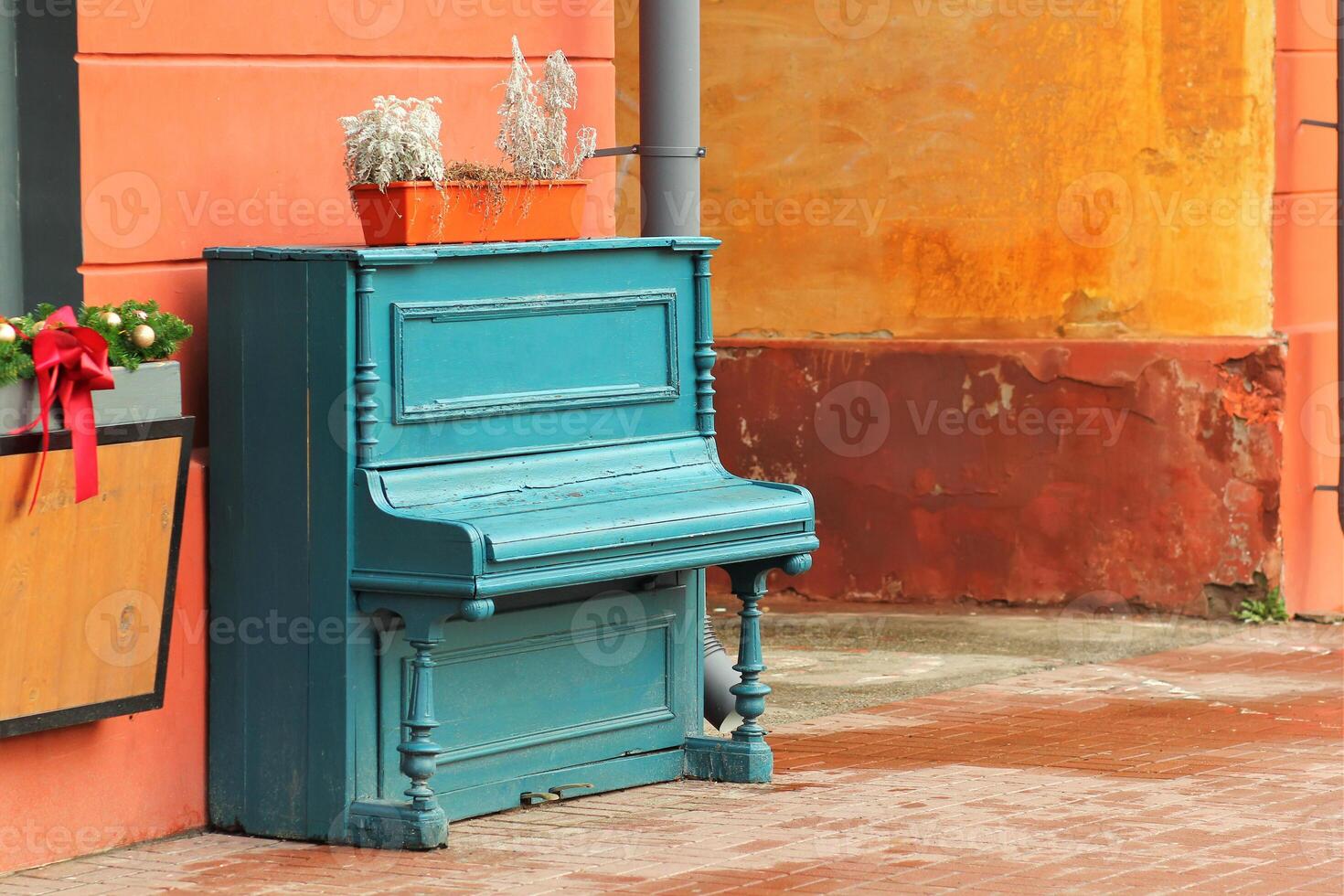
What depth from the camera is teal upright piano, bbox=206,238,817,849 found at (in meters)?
5.86

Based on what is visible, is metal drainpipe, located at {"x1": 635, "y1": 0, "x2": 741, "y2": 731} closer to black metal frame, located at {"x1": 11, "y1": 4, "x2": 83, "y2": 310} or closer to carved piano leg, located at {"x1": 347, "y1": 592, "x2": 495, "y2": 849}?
carved piano leg, located at {"x1": 347, "y1": 592, "x2": 495, "y2": 849}

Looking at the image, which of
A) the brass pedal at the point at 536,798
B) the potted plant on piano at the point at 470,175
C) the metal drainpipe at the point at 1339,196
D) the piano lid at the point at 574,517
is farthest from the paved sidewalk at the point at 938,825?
the metal drainpipe at the point at 1339,196

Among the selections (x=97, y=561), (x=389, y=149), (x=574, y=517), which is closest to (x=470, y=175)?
(x=389, y=149)

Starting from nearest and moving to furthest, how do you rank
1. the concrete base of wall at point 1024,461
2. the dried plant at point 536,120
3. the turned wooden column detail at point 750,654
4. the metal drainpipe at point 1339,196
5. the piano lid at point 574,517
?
the piano lid at point 574,517
the dried plant at point 536,120
the turned wooden column detail at point 750,654
the metal drainpipe at point 1339,196
the concrete base of wall at point 1024,461

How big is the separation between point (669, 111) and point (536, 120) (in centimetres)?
102

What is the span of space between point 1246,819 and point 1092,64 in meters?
4.71

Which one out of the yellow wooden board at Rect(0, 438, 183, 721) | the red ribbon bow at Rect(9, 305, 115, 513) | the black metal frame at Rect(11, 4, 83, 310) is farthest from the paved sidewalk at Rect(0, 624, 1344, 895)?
the black metal frame at Rect(11, 4, 83, 310)

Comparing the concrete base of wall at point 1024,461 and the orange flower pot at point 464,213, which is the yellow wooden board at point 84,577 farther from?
the concrete base of wall at point 1024,461

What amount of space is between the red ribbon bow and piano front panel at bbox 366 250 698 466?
729 mm

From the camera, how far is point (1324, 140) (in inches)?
394

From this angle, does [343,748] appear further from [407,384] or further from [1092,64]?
[1092,64]

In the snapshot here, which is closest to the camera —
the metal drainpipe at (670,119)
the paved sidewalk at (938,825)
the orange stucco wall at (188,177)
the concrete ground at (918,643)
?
the paved sidewalk at (938,825)

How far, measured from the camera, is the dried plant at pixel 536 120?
645cm

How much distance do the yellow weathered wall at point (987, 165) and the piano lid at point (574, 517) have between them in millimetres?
3906
